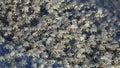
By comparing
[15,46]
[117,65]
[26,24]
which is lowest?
[117,65]

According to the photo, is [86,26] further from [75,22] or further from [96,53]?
[96,53]

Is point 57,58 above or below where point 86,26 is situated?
below

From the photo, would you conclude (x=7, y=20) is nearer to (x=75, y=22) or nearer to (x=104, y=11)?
(x=75, y=22)

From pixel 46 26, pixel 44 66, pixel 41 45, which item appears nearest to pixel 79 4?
pixel 46 26

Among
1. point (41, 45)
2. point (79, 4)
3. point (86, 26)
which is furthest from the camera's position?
point (79, 4)

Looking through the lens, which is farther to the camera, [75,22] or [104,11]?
[104,11]

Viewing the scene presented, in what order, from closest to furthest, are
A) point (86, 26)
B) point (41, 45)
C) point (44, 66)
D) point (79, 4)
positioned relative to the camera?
1. point (44, 66)
2. point (41, 45)
3. point (86, 26)
4. point (79, 4)

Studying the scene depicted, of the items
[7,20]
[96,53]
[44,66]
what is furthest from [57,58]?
[7,20]
